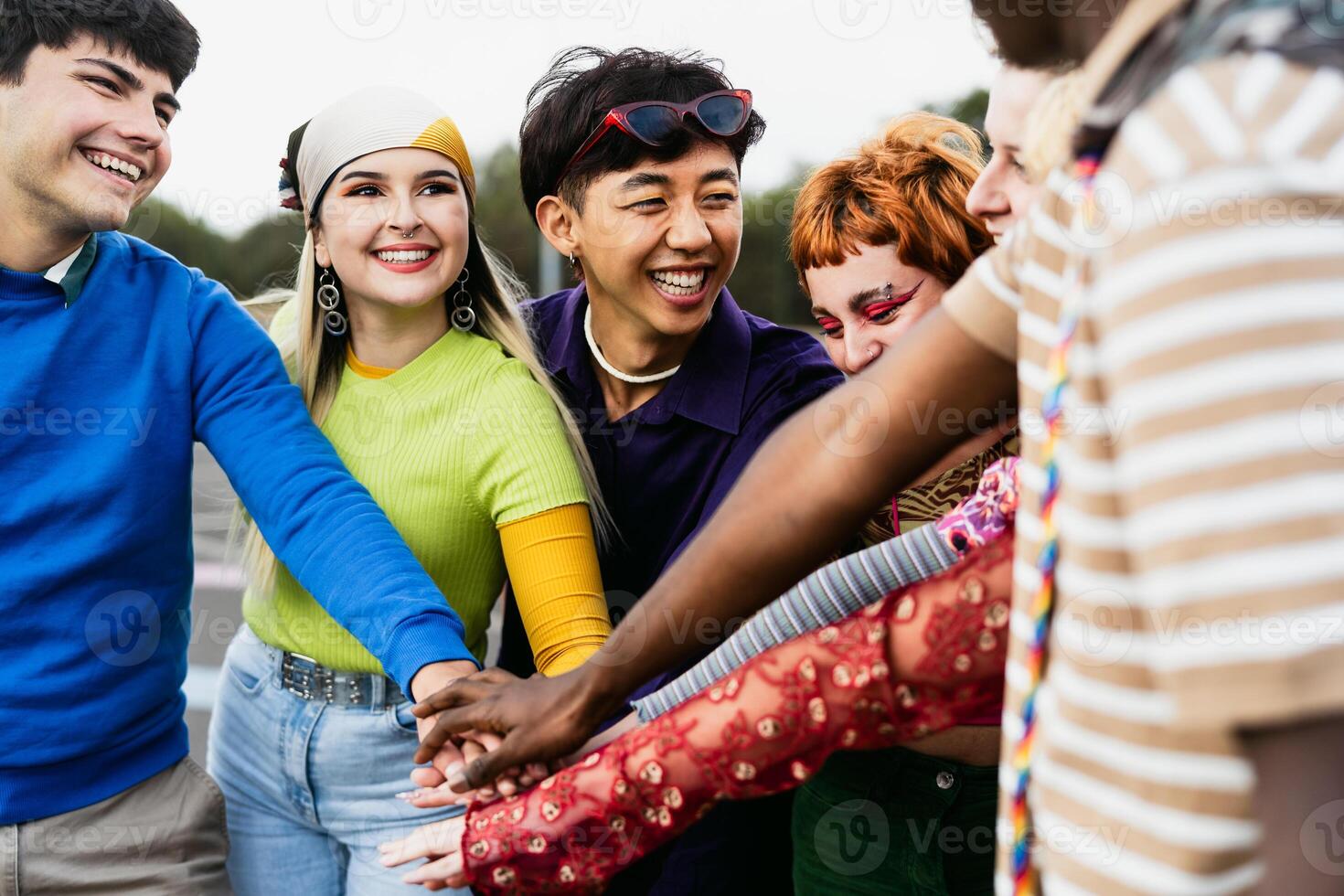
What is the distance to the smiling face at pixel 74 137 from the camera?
1.89m

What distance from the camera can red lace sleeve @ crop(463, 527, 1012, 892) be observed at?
1.26 m

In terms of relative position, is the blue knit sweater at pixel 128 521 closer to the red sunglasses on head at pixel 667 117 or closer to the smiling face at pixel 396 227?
the smiling face at pixel 396 227

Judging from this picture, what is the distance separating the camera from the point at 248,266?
1805cm

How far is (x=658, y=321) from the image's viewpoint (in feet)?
7.71

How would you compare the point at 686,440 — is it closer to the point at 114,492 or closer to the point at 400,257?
the point at 400,257

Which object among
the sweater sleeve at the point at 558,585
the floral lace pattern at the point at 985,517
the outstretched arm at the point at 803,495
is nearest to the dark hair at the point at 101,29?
the sweater sleeve at the point at 558,585

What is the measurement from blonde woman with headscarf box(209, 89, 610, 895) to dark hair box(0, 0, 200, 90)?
302mm

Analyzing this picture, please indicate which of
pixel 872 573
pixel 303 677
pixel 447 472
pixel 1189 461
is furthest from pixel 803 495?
pixel 303 677

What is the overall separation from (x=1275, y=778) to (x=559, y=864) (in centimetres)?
98

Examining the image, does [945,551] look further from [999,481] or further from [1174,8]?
[1174,8]

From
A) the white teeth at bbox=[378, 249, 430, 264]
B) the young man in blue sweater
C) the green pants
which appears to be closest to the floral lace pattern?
the green pants

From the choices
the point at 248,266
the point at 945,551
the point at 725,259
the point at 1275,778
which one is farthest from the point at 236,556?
the point at 248,266

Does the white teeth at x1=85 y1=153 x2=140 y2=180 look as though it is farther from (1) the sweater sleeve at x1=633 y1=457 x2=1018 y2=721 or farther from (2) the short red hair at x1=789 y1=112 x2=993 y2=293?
(1) the sweater sleeve at x1=633 y1=457 x2=1018 y2=721

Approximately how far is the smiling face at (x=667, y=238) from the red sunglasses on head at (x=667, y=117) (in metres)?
0.05
